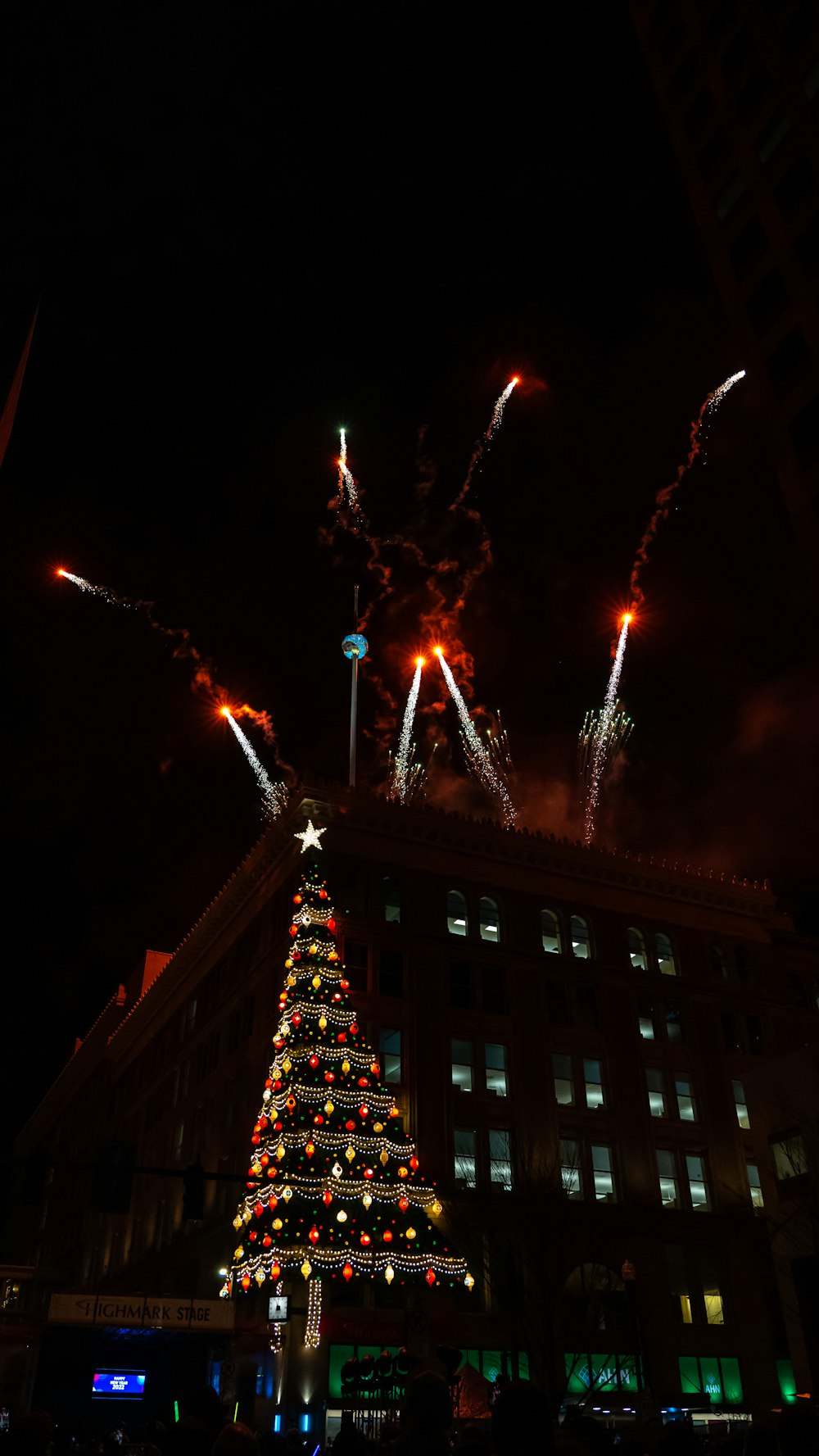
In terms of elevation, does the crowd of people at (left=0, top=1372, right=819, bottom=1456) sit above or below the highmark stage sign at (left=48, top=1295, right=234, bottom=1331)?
below

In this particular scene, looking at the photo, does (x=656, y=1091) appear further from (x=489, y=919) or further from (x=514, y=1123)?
(x=489, y=919)

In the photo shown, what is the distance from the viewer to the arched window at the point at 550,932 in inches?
1986

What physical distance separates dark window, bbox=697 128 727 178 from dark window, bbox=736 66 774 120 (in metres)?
1.08

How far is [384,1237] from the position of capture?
3119cm

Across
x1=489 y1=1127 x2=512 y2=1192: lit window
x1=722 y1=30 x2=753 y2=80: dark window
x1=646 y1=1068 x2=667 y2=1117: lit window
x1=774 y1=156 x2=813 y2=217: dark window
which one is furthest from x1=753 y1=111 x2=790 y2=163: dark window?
x1=489 y1=1127 x2=512 y2=1192: lit window

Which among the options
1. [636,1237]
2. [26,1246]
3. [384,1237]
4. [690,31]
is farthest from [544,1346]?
[26,1246]

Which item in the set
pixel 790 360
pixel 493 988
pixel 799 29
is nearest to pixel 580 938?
pixel 493 988

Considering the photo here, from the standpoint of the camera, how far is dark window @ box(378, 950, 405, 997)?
45.1 meters

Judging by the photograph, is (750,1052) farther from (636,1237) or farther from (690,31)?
(690,31)

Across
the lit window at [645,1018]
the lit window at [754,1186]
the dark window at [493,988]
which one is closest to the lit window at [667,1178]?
the lit window at [754,1186]

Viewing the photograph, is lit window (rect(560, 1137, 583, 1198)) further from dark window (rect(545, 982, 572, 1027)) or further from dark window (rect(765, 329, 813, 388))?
dark window (rect(765, 329, 813, 388))

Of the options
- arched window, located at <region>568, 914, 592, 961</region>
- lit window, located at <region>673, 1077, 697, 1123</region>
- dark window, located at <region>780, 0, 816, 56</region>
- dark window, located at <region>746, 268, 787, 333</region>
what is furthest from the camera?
arched window, located at <region>568, 914, 592, 961</region>

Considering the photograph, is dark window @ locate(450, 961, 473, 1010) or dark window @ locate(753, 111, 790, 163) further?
dark window @ locate(450, 961, 473, 1010)

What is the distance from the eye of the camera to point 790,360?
36938 mm
